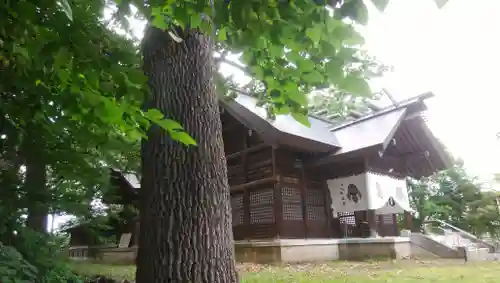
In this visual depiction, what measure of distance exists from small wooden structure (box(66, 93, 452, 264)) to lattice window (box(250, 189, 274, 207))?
0.9 inches

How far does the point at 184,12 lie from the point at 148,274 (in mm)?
1422

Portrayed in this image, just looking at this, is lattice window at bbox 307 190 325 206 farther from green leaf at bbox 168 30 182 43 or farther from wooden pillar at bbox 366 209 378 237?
green leaf at bbox 168 30 182 43

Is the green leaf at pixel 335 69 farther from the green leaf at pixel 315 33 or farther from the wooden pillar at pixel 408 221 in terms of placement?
the wooden pillar at pixel 408 221

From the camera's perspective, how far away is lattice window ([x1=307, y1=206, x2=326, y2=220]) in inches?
471

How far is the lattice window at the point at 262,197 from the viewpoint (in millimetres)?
11297

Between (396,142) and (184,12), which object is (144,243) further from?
(396,142)

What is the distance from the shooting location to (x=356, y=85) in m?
1.70

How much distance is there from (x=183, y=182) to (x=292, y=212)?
9458 mm

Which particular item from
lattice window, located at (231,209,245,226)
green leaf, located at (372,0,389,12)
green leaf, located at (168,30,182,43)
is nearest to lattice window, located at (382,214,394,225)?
lattice window, located at (231,209,245,226)

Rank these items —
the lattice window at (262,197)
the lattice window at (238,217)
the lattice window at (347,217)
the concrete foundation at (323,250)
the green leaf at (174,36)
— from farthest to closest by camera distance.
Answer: the lattice window at (347,217), the lattice window at (238,217), the lattice window at (262,197), the concrete foundation at (323,250), the green leaf at (174,36)

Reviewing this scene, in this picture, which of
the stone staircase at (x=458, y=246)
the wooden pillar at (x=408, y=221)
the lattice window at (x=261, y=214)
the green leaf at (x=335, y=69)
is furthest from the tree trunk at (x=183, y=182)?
the wooden pillar at (x=408, y=221)

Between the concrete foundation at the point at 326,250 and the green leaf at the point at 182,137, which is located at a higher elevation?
the green leaf at the point at 182,137

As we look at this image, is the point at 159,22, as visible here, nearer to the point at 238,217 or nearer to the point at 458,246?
the point at 238,217

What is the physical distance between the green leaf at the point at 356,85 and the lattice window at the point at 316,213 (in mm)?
10512
